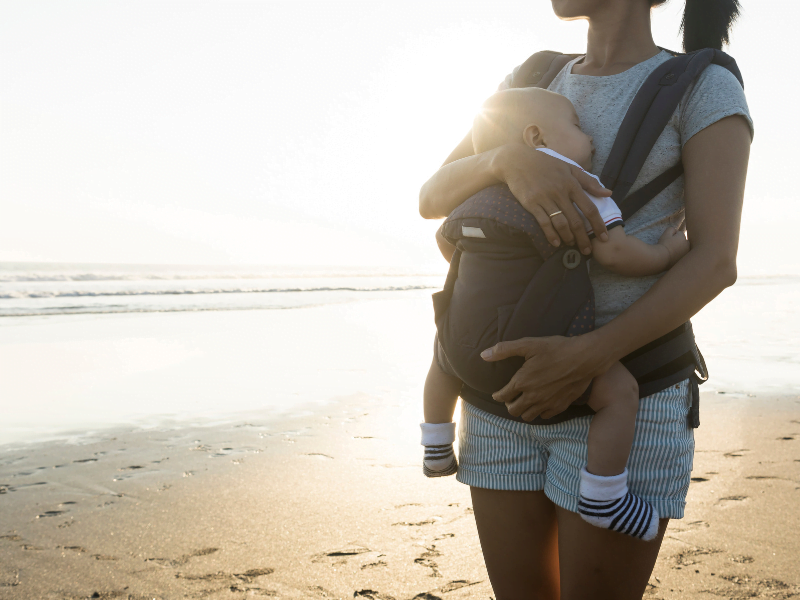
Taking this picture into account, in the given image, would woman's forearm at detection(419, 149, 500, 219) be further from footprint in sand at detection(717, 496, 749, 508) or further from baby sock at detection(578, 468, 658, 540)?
footprint in sand at detection(717, 496, 749, 508)

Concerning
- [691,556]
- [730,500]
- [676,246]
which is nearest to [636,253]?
[676,246]

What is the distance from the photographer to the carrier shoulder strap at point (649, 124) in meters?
1.35

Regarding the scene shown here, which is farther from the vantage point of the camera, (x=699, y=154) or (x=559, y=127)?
(x=559, y=127)

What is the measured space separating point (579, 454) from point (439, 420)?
46 centimetres

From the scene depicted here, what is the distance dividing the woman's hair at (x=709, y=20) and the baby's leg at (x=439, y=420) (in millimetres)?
1205

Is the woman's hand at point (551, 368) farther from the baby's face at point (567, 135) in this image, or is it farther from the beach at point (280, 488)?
the beach at point (280, 488)

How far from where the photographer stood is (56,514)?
346 cm

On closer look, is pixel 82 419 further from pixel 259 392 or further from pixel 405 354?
pixel 405 354

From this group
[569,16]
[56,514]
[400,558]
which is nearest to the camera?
[569,16]

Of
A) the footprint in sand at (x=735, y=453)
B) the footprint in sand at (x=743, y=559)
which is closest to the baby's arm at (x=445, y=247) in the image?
the footprint in sand at (x=743, y=559)

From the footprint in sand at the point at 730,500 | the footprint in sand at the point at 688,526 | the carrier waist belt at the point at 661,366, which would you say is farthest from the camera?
the footprint in sand at the point at 730,500

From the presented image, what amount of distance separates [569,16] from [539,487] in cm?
129

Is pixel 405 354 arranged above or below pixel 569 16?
below

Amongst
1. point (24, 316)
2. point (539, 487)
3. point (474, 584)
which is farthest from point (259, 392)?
point (24, 316)
